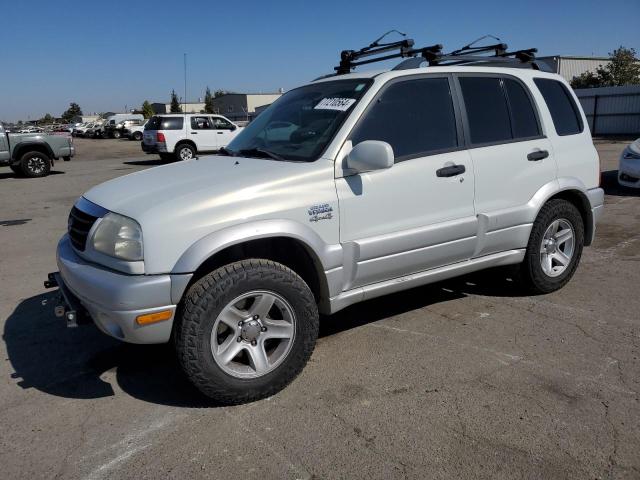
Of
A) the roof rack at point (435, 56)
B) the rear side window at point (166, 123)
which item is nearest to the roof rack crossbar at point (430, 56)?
the roof rack at point (435, 56)

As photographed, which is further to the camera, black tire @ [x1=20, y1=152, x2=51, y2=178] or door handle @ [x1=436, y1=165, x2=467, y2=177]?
black tire @ [x1=20, y1=152, x2=51, y2=178]

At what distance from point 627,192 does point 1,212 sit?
11.7 meters

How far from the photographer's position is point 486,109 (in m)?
4.25

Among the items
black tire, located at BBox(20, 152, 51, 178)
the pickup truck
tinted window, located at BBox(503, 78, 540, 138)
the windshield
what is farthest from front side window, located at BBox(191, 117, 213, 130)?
tinted window, located at BBox(503, 78, 540, 138)

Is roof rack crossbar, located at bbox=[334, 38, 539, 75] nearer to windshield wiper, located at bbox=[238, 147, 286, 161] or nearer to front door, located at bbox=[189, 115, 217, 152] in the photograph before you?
windshield wiper, located at bbox=[238, 147, 286, 161]

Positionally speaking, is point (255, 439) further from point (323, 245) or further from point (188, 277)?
point (323, 245)

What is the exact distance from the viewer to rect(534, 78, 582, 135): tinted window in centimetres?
468

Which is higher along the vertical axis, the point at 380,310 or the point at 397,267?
the point at 397,267

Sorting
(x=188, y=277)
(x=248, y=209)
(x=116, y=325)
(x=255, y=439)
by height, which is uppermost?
(x=248, y=209)

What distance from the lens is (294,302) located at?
323cm

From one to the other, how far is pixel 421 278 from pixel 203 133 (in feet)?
56.5

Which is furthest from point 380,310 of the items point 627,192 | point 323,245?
point 627,192

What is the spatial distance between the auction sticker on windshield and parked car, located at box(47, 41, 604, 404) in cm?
2

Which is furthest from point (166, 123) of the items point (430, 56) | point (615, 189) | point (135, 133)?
point (135, 133)
